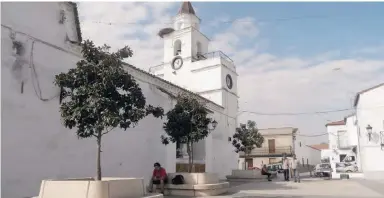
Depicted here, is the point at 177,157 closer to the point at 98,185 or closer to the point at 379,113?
the point at 98,185

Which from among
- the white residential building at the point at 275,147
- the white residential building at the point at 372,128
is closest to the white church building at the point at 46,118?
the white residential building at the point at 372,128

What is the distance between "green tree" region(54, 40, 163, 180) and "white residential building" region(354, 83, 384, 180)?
21.3 meters

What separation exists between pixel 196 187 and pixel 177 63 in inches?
658

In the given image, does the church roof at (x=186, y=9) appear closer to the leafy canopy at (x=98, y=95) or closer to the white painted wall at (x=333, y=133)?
the white painted wall at (x=333, y=133)

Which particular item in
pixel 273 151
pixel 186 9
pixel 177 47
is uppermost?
pixel 186 9

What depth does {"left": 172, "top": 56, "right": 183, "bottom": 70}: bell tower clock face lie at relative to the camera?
93.0 feet

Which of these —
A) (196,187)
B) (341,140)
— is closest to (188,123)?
(196,187)

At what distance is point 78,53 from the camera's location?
12984 millimetres

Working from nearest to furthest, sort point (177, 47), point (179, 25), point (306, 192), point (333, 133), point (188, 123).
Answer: point (306, 192) → point (188, 123) → point (177, 47) → point (179, 25) → point (333, 133)

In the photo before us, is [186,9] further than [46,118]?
Yes

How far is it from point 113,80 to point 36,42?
154 inches

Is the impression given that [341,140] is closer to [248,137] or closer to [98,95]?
[248,137]

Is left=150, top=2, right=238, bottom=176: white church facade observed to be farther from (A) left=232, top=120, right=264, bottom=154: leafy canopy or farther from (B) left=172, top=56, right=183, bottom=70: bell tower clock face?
(A) left=232, top=120, right=264, bottom=154: leafy canopy

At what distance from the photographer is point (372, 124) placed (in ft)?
84.8
